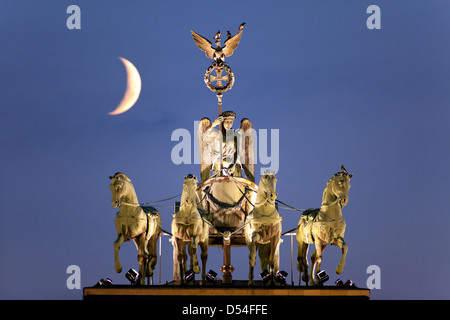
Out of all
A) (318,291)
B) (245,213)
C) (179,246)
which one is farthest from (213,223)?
(318,291)

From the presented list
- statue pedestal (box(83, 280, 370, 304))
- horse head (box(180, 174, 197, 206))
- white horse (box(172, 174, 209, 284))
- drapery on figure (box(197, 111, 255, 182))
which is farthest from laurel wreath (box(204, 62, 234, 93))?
statue pedestal (box(83, 280, 370, 304))

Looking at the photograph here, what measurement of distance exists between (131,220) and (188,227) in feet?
4.17

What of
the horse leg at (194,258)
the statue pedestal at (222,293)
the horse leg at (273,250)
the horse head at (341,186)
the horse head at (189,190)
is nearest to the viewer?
the statue pedestal at (222,293)

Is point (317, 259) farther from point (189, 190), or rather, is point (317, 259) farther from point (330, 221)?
point (189, 190)

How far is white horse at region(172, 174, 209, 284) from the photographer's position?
2658 cm

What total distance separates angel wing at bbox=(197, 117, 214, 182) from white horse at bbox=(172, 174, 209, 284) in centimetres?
335

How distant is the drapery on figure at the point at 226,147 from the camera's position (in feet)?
100

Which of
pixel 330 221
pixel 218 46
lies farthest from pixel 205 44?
pixel 330 221

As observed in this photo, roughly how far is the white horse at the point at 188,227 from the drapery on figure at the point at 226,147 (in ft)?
10.9

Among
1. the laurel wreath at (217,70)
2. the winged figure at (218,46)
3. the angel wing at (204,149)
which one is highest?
the winged figure at (218,46)

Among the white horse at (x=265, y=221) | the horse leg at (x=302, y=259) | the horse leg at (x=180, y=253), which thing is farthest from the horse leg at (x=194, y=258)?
the horse leg at (x=302, y=259)

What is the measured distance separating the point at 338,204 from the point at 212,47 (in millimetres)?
6886

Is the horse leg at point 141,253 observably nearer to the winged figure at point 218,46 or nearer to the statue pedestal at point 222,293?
the statue pedestal at point 222,293

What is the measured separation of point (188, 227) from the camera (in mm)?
26781
